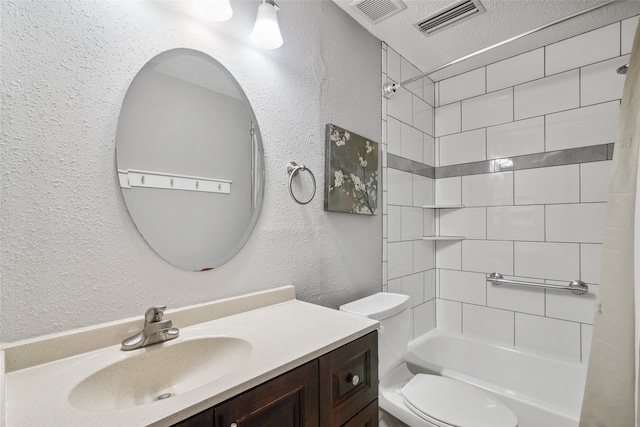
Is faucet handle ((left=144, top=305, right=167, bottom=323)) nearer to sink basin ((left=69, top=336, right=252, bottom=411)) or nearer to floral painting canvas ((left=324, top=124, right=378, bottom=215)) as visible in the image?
sink basin ((left=69, top=336, right=252, bottom=411))

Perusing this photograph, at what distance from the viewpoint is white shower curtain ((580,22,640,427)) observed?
1.14 metres

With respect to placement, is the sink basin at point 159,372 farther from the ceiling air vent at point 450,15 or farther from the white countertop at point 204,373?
the ceiling air vent at point 450,15

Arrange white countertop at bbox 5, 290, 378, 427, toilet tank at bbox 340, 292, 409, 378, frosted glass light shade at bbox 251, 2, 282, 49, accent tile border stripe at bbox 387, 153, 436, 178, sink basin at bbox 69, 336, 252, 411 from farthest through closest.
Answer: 1. accent tile border stripe at bbox 387, 153, 436, 178
2. toilet tank at bbox 340, 292, 409, 378
3. frosted glass light shade at bbox 251, 2, 282, 49
4. sink basin at bbox 69, 336, 252, 411
5. white countertop at bbox 5, 290, 378, 427

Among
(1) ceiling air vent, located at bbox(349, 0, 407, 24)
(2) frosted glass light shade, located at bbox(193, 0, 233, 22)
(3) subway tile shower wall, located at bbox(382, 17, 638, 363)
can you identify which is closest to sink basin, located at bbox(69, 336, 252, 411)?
(2) frosted glass light shade, located at bbox(193, 0, 233, 22)

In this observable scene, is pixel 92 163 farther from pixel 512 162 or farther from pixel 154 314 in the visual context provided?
pixel 512 162

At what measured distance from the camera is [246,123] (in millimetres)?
1152

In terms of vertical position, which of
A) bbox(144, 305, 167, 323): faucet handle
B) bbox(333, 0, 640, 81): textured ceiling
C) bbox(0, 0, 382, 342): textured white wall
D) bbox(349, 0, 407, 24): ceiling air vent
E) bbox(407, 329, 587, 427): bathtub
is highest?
bbox(333, 0, 640, 81): textured ceiling

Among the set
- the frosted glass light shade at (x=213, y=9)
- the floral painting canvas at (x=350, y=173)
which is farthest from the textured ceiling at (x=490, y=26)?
the frosted glass light shade at (x=213, y=9)

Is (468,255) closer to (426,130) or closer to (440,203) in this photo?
(440,203)

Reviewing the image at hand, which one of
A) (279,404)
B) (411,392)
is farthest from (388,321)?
(279,404)

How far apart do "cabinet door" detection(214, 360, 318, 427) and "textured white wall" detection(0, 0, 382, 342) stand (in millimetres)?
448

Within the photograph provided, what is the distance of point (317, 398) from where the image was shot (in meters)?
0.77

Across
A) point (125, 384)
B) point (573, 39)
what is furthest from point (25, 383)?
point (573, 39)

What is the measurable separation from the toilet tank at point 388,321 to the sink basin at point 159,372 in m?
0.63
